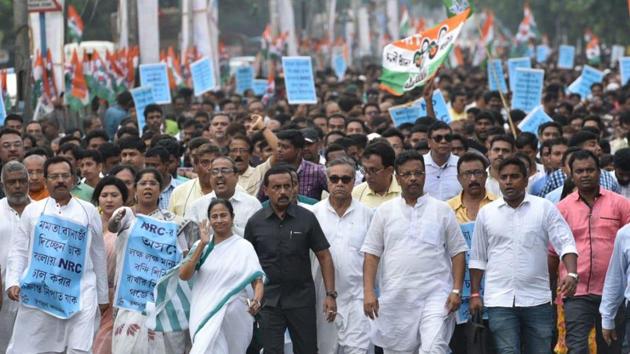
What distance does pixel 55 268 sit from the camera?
411 inches

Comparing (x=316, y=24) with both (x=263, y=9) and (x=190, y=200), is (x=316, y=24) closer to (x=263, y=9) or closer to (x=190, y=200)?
(x=263, y=9)

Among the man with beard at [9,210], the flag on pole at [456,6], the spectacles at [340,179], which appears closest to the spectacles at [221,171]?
the spectacles at [340,179]

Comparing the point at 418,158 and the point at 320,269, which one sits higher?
the point at 418,158

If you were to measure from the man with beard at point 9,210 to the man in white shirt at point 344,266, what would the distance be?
1954mm

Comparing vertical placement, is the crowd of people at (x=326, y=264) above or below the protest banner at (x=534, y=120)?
below

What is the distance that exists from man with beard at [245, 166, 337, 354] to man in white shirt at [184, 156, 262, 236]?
13.3 inches

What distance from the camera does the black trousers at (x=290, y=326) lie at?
1055 cm

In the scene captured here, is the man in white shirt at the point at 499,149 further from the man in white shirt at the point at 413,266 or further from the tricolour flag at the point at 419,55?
the tricolour flag at the point at 419,55

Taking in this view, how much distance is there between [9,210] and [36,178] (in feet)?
2.56

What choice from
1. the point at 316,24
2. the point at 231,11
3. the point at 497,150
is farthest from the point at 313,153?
the point at 316,24

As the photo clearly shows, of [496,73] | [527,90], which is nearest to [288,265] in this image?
[527,90]

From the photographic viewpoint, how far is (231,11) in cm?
6912

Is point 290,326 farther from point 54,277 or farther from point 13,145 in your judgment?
point 13,145

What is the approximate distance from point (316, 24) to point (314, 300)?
77800 mm
